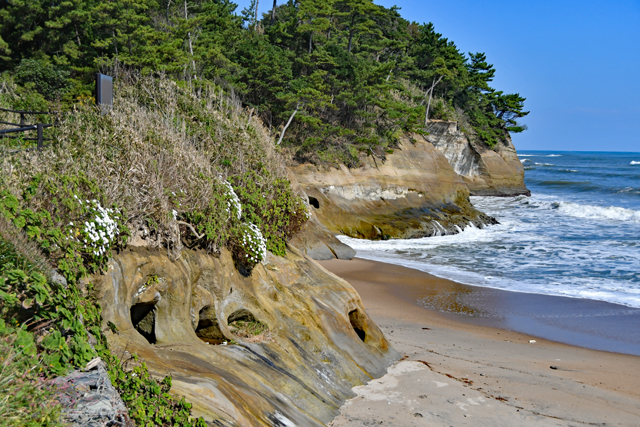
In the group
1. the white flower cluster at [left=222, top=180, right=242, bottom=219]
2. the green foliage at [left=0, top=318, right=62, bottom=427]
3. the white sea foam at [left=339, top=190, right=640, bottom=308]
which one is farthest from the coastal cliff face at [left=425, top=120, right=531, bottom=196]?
the green foliage at [left=0, top=318, right=62, bottom=427]

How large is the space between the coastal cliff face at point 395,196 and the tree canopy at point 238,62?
3.62 ft

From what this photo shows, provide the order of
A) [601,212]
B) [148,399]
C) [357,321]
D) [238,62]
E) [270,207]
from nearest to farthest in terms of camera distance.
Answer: [148,399] → [357,321] → [270,207] → [238,62] → [601,212]

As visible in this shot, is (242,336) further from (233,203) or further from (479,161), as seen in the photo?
(479,161)

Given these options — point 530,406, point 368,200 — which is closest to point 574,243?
point 368,200

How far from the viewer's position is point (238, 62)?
2616cm

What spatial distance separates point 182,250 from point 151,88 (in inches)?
266

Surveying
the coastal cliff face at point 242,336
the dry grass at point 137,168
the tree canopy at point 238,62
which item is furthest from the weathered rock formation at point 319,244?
the coastal cliff face at point 242,336

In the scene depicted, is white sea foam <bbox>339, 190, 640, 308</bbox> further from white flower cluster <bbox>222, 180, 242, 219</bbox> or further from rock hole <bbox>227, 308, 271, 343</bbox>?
rock hole <bbox>227, 308, 271, 343</bbox>

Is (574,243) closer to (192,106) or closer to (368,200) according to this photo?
(368,200)

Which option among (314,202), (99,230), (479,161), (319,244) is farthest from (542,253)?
(479,161)

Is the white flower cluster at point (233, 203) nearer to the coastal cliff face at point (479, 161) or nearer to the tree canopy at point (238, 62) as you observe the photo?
the tree canopy at point (238, 62)

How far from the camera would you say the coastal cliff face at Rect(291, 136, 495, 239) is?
2327 cm

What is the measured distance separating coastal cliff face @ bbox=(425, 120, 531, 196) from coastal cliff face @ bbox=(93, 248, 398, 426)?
108 ft

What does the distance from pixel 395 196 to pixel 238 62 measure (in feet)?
35.3
